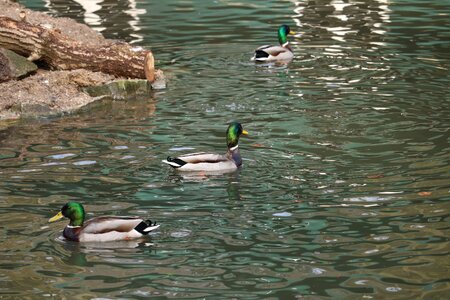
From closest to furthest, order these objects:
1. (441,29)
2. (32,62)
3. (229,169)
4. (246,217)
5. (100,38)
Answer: (246,217)
(229,169)
(32,62)
(100,38)
(441,29)

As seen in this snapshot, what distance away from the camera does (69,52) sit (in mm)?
20328

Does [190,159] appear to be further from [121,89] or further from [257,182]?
[121,89]

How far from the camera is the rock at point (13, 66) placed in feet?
63.4

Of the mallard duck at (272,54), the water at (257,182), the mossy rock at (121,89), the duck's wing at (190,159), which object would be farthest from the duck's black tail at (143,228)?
the mallard duck at (272,54)

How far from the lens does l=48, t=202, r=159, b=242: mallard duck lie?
1170 centimetres

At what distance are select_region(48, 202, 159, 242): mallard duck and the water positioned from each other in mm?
116

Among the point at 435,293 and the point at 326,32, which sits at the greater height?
the point at 435,293

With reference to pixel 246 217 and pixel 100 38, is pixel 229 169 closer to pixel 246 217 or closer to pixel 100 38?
pixel 246 217

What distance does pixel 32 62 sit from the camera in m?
20.0

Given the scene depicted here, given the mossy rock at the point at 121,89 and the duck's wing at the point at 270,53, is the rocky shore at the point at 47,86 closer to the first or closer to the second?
the mossy rock at the point at 121,89

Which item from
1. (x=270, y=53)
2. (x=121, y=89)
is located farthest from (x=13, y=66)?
(x=270, y=53)

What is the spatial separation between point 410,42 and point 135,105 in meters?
8.03

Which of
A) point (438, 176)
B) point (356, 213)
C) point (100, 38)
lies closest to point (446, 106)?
point (438, 176)

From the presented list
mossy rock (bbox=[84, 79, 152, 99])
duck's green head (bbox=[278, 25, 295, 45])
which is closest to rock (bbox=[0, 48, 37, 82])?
mossy rock (bbox=[84, 79, 152, 99])
